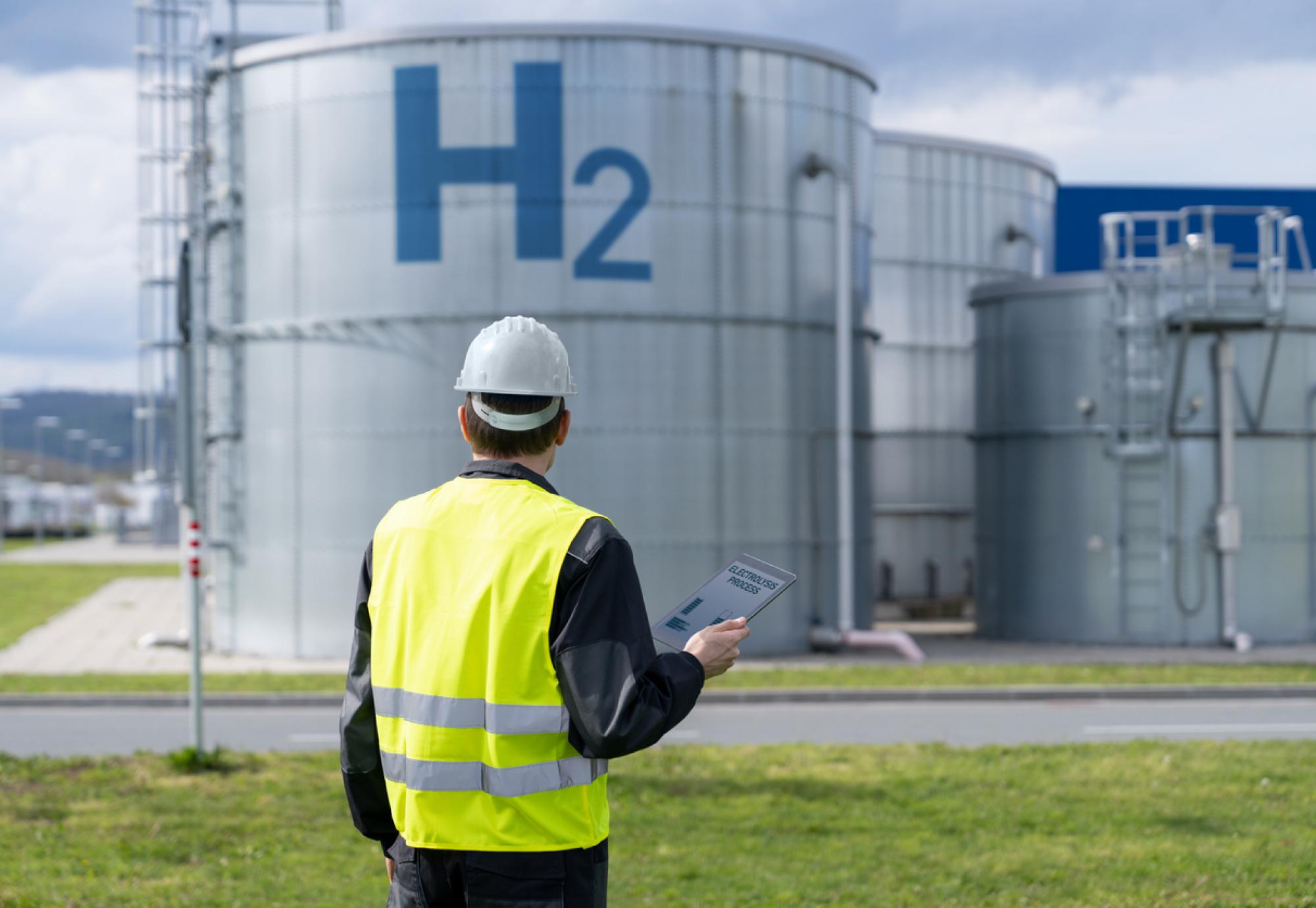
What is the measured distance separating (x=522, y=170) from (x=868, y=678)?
24.9 feet

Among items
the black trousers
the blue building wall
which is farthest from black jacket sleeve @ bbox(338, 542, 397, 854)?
the blue building wall

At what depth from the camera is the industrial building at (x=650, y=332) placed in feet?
61.9

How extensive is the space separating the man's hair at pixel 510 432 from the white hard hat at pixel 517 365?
0.03 meters

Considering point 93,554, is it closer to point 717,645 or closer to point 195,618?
point 195,618

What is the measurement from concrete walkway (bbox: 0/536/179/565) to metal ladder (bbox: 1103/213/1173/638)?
3567 cm

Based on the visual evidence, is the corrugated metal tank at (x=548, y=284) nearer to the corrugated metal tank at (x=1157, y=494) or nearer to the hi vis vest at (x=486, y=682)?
the corrugated metal tank at (x=1157, y=494)

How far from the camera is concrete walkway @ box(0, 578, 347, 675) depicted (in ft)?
61.7

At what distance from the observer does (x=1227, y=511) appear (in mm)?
20656

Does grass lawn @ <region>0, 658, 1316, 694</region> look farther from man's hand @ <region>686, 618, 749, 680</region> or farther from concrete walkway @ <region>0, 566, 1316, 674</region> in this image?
man's hand @ <region>686, 618, 749, 680</region>

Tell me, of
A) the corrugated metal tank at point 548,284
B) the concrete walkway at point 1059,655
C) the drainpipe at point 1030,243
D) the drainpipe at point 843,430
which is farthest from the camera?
the drainpipe at point 1030,243

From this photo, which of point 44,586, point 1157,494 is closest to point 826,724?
point 1157,494

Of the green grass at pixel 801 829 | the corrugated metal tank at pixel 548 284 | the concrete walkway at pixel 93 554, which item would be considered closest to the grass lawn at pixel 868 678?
the corrugated metal tank at pixel 548 284

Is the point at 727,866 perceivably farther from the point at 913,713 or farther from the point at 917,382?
the point at 917,382

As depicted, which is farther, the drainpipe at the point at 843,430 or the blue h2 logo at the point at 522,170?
the drainpipe at the point at 843,430
